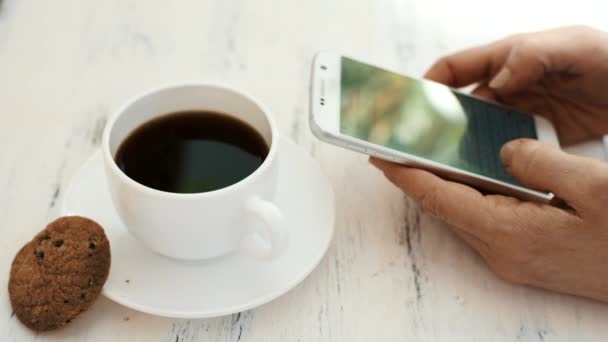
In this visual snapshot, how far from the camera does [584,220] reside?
60 cm

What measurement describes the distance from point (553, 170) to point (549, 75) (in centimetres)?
26

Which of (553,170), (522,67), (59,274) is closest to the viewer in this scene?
(59,274)

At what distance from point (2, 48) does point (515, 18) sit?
2.84 ft

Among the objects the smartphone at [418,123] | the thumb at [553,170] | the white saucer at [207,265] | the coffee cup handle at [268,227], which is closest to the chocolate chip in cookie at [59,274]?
the white saucer at [207,265]

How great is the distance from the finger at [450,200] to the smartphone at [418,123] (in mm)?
23

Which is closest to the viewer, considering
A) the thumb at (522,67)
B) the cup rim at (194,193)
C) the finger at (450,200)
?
the cup rim at (194,193)

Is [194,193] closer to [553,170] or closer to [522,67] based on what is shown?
[553,170]

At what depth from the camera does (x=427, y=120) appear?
0.72 meters

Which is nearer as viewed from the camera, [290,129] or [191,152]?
[191,152]

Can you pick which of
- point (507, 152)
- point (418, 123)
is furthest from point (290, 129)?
point (507, 152)

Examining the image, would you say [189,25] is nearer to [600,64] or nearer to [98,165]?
[98,165]

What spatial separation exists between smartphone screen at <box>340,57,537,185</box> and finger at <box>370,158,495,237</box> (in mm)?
34

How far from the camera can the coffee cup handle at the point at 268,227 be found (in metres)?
0.53

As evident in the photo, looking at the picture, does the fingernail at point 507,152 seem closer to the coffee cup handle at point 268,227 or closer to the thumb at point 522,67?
the thumb at point 522,67
